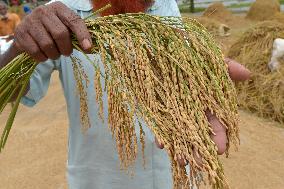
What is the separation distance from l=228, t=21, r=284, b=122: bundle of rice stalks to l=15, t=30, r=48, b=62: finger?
4.64 m

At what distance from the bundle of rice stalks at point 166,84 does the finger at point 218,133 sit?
0.06 ft

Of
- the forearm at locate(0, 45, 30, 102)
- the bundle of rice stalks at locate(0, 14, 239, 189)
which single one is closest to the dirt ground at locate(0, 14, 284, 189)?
the forearm at locate(0, 45, 30, 102)

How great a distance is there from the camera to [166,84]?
3.78 feet

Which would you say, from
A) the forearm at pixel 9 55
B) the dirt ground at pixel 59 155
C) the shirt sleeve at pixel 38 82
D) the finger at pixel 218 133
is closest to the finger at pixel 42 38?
the forearm at pixel 9 55

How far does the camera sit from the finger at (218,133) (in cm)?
112

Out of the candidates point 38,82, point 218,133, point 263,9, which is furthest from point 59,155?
point 263,9

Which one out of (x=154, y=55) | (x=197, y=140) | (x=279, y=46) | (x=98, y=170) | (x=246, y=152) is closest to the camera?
(x=197, y=140)

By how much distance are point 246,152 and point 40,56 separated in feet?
12.5

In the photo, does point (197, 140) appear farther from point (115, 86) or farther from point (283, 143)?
point (283, 143)

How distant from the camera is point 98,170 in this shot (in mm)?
1998

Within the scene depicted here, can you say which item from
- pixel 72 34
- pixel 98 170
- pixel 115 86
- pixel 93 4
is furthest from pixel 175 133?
pixel 98 170

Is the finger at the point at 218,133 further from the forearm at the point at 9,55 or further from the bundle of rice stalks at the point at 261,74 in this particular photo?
the bundle of rice stalks at the point at 261,74

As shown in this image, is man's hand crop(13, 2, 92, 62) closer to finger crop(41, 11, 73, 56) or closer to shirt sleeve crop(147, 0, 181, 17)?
finger crop(41, 11, 73, 56)

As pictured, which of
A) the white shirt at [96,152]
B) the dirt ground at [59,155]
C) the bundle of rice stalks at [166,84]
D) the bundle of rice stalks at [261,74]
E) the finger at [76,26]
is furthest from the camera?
the bundle of rice stalks at [261,74]
